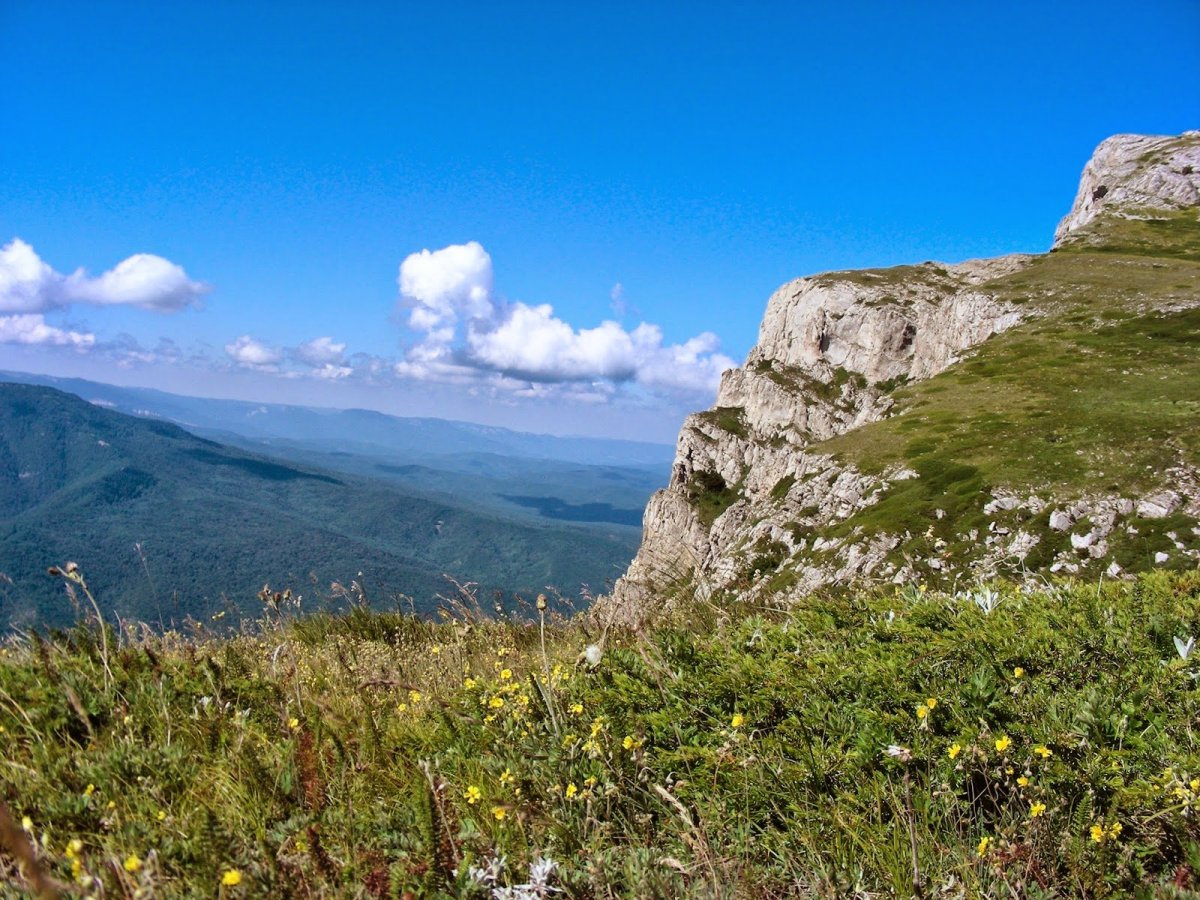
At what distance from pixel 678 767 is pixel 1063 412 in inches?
2534

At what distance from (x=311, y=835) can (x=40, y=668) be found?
375 centimetres

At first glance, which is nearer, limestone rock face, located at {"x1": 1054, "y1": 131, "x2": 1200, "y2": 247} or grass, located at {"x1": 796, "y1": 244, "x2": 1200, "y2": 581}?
grass, located at {"x1": 796, "y1": 244, "x2": 1200, "y2": 581}

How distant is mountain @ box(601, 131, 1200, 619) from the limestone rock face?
645 millimetres

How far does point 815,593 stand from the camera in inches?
287

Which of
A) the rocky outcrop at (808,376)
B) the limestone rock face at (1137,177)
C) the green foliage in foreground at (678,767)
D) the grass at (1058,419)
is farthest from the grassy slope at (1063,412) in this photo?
the limestone rock face at (1137,177)

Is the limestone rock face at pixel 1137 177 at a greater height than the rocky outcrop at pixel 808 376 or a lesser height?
greater

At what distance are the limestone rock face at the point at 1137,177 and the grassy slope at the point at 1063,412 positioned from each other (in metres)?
49.2

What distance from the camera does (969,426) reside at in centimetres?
6241

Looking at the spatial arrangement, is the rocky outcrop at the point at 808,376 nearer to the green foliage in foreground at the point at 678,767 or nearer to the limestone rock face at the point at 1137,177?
the limestone rock face at the point at 1137,177

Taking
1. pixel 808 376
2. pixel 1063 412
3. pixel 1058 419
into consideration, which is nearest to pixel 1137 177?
pixel 808 376

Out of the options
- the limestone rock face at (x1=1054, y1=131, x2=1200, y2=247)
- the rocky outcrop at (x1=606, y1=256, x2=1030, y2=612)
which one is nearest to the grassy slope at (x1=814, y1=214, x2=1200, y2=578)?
the rocky outcrop at (x1=606, y1=256, x2=1030, y2=612)

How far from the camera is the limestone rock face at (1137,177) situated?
13550 cm

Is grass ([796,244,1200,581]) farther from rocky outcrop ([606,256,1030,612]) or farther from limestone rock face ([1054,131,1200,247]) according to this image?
limestone rock face ([1054,131,1200,247])

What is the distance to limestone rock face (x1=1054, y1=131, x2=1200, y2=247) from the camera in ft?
445
